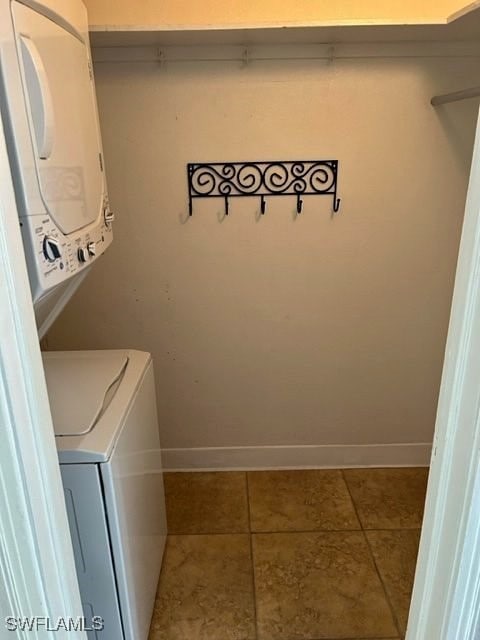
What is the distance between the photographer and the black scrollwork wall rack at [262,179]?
2.01m

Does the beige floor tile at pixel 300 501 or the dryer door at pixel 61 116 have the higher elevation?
the dryer door at pixel 61 116

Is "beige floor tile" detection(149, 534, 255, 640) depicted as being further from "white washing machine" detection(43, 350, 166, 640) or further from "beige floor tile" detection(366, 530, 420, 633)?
"beige floor tile" detection(366, 530, 420, 633)

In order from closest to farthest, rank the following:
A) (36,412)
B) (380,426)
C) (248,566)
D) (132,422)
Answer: (36,412)
(132,422)
(248,566)
(380,426)

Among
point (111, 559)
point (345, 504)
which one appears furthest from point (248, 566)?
point (111, 559)

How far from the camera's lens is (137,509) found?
4.89ft

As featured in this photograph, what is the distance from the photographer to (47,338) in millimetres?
2217

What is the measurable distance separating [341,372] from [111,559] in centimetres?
137

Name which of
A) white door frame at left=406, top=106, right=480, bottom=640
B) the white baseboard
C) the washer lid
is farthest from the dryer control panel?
the white baseboard

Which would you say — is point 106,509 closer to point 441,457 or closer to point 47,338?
point 441,457

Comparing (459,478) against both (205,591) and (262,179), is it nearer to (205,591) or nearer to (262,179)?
(205,591)

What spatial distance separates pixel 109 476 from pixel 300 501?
4.24ft

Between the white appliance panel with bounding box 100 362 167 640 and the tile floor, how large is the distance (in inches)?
7.2

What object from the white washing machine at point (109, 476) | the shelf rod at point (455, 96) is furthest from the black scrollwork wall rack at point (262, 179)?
the white washing machine at point (109, 476)

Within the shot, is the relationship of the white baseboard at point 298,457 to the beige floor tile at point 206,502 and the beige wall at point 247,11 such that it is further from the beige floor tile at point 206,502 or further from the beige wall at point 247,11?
the beige wall at point 247,11
